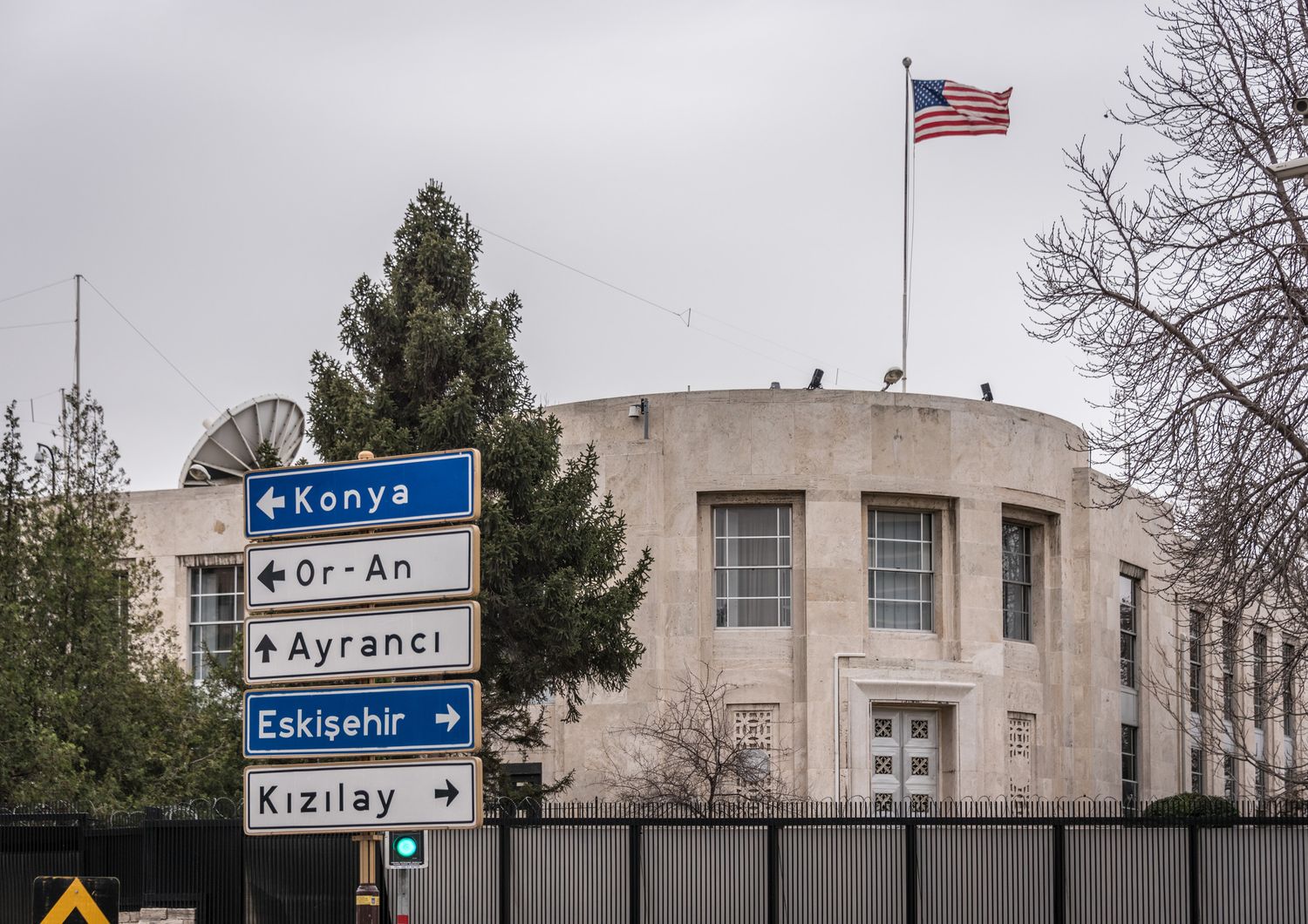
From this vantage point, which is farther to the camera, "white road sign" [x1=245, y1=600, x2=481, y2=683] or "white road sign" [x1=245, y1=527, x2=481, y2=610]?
"white road sign" [x1=245, y1=527, x2=481, y2=610]

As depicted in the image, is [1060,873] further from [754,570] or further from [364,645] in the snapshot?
[364,645]

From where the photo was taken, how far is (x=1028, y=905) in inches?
935

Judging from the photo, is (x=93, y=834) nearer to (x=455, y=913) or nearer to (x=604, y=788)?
(x=455, y=913)

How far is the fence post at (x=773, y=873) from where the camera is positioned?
2362 cm

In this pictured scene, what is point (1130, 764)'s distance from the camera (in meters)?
42.2

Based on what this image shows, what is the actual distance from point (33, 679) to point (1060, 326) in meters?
16.3

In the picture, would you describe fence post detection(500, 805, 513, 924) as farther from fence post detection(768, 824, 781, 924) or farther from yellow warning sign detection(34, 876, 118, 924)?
yellow warning sign detection(34, 876, 118, 924)

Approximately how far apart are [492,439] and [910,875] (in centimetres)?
894

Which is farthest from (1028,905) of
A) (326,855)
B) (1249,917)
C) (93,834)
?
(93,834)

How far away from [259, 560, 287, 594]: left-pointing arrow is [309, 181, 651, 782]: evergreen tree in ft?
48.9

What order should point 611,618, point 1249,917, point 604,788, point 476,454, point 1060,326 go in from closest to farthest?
1. point 476,454
2. point 1060,326
3. point 1249,917
4. point 611,618
5. point 604,788

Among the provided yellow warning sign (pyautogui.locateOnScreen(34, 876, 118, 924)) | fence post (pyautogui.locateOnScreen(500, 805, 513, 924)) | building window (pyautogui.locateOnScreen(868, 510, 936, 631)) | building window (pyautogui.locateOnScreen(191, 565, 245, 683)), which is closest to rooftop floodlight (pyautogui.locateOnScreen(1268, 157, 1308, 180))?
yellow warning sign (pyautogui.locateOnScreen(34, 876, 118, 924))

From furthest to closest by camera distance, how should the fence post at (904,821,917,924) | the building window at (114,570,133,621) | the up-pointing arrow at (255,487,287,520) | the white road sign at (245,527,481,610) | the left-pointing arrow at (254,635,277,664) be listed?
the building window at (114,570,133,621) < the fence post at (904,821,917,924) < the up-pointing arrow at (255,487,287,520) < the left-pointing arrow at (254,635,277,664) < the white road sign at (245,527,481,610)

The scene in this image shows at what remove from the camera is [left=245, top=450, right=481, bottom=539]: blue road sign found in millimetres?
11297
